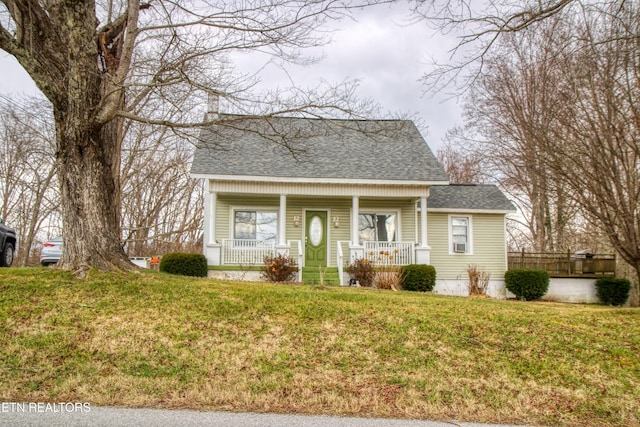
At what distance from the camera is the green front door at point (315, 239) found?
16.3 metres

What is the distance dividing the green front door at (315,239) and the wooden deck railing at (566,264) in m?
7.35

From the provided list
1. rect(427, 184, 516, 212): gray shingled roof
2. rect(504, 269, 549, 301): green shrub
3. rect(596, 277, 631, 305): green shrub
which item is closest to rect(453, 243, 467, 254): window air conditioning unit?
rect(427, 184, 516, 212): gray shingled roof

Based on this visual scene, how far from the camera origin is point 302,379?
5.50m

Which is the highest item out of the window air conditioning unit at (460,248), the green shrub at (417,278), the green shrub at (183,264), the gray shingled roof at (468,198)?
the gray shingled roof at (468,198)

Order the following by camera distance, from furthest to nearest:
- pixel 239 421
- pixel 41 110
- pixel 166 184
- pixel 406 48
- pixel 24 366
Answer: pixel 166 184 < pixel 41 110 < pixel 406 48 < pixel 24 366 < pixel 239 421

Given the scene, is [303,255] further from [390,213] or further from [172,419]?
[172,419]

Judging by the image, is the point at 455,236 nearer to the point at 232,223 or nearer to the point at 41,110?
the point at 232,223

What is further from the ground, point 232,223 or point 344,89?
point 344,89

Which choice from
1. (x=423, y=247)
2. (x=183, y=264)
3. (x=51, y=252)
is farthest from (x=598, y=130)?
(x=51, y=252)

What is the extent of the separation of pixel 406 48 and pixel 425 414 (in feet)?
17.8

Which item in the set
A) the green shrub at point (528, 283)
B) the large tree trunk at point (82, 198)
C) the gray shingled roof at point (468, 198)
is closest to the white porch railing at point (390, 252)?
the gray shingled roof at point (468, 198)

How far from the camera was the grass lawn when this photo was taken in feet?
16.6

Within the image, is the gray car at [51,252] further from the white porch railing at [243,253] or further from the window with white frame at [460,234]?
the window with white frame at [460,234]

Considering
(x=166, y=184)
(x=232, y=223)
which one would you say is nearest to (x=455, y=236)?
(x=232, y=223)
